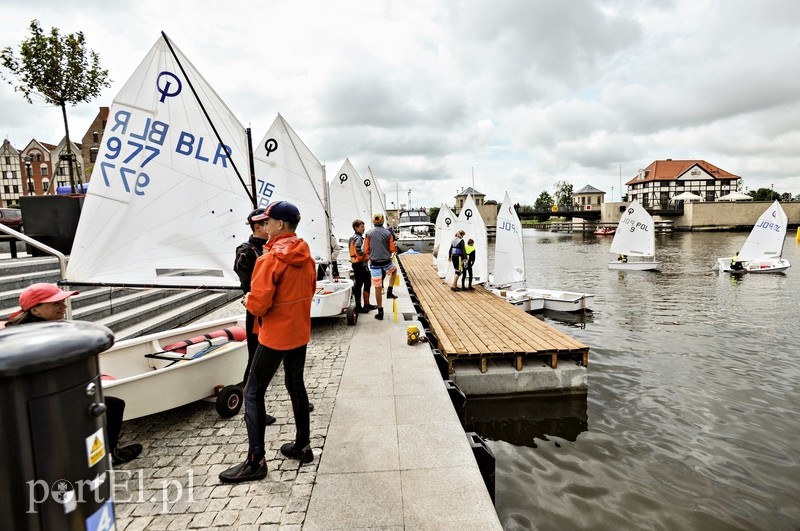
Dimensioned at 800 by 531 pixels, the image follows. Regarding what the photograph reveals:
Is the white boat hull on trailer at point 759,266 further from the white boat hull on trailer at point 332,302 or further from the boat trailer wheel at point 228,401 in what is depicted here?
the boat trailer wheel at point 228,401

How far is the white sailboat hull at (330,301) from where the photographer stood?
8539 millimetres

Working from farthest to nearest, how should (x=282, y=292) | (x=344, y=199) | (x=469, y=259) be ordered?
1. (x=344, y=199)
2. (x=469, y=259)
3. (x=282, y=292)

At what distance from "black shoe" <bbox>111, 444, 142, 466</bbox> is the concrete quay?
0.26 feet

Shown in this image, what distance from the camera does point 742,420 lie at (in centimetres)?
732

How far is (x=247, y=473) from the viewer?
370cm

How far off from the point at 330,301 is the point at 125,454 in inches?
191

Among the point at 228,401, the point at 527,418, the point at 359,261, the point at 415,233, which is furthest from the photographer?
the point at 415,233

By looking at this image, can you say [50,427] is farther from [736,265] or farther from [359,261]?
[736,265]

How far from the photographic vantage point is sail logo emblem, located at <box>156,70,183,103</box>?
5.13 metres

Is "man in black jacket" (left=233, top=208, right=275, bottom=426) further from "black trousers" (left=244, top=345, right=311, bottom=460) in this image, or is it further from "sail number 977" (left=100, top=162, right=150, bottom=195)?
"sail number 977" (left=100, top=162, right=150, bottom=195)

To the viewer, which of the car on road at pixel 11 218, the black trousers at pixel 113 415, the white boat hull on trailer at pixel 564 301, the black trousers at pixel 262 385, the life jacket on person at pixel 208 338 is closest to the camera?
the black trousers at pixel 262 385

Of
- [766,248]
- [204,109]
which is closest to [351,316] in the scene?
[204,109]

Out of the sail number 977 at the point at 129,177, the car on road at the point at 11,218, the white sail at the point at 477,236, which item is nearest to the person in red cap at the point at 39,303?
the sail number 977 at the point at 129,177

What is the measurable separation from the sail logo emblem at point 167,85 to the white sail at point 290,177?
3656 millimetres
